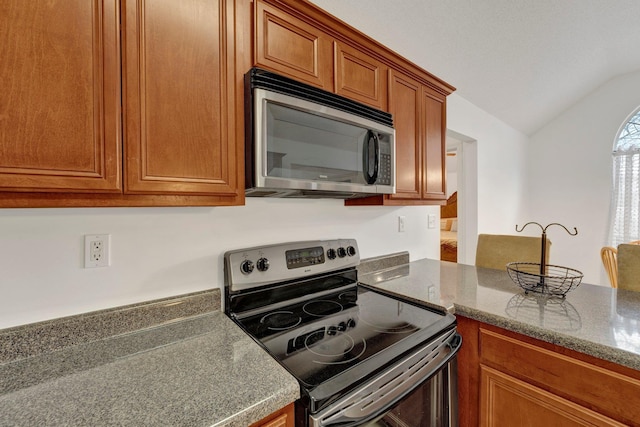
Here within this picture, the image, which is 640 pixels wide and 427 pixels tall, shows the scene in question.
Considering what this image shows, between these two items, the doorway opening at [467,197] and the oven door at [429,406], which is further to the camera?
the doorway opening at [467,197]

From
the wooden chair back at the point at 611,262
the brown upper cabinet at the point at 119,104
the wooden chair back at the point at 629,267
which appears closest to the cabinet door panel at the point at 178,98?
the brown upper cabinet at the point at 119,104

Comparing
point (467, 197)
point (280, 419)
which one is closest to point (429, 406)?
point (280, 419)

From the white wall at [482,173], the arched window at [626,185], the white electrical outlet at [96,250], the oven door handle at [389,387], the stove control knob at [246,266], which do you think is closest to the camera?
the oven door handle at [389,387]

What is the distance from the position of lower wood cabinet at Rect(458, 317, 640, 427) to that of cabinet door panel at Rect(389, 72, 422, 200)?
75cm

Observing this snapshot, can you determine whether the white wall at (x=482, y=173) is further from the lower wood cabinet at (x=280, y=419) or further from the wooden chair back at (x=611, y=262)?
the lower wood cabinet at (x=280, y=419)

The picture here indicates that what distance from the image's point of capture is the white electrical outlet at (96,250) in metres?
0.95

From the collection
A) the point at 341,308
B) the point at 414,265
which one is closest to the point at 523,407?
the point at 341,308

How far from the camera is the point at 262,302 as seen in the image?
126 centimetres

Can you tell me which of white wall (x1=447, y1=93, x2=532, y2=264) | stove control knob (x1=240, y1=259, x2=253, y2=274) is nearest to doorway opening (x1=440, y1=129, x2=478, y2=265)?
white wall (x1=447, y1=93, x2=532, y2=264)

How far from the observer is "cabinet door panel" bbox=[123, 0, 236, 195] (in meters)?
0.79

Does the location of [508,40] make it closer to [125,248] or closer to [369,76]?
[369,76]

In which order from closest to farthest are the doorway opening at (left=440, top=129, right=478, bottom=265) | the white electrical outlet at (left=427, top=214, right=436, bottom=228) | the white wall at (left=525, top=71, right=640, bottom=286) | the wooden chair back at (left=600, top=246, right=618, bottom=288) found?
the white electrical outlet at (left=427, top=214, right=436, bottom=228) → the wooden chair back at (left=600, top=246, right=618, bottom=288) → the doorway opening at (left=440, top=129, right=478, bottom=265) → the white wall at (left=525, top=71, right=640, bottom=286)

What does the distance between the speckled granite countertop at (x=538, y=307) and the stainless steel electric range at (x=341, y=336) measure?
0.14 meters

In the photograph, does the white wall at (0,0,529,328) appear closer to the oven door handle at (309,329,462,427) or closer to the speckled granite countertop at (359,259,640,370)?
the speckled granite countertop at (359,259,640,370)
